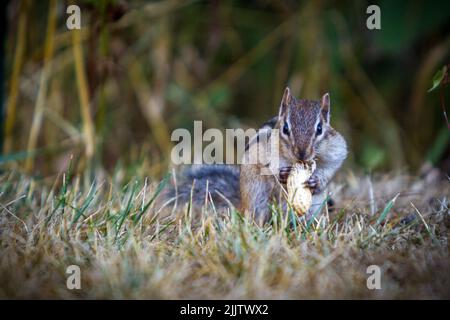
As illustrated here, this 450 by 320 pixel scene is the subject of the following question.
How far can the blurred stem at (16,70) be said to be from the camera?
4.16m

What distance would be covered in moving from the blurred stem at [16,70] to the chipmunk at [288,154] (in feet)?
5.63

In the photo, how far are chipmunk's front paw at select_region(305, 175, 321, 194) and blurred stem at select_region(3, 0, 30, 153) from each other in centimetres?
242

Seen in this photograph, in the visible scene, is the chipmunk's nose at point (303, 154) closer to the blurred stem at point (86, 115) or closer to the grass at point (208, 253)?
the grass at point (208, 253)

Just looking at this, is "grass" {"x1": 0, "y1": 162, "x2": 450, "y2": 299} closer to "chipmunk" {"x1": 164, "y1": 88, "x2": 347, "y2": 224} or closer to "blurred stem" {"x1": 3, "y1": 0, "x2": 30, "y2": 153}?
"chipmunk" {"x1": 164, "y1": 88, "x2": 347, "y2": 224}

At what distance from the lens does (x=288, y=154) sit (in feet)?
9.64

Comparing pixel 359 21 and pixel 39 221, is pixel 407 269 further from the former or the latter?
pixel 359 21

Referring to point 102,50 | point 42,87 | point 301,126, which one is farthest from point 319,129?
point 42,87

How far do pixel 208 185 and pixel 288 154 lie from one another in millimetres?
651

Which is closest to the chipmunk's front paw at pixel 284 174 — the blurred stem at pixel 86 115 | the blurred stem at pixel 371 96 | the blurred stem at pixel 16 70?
the blurred stem at pixel 86 115

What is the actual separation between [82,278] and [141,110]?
3847 millimetres

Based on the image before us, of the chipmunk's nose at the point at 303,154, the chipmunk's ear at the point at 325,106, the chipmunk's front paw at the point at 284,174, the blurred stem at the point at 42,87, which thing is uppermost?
the blurred stem at the point at 42,87

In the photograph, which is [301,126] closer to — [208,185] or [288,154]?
[288,154]
